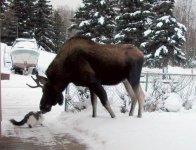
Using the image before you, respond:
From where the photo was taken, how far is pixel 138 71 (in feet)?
31.0

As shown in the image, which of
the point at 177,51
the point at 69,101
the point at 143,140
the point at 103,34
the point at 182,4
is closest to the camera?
the point at 143,140

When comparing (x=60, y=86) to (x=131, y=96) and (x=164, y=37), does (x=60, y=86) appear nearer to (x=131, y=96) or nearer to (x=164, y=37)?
(x=131, y=96)

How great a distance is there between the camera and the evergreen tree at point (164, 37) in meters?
26.2

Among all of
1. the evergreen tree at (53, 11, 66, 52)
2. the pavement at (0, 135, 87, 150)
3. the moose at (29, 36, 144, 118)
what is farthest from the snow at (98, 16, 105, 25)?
the pavement at (0, 135, 87, 150)

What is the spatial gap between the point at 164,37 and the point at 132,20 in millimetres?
2863

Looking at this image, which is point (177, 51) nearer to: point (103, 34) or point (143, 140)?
point (103, 34)

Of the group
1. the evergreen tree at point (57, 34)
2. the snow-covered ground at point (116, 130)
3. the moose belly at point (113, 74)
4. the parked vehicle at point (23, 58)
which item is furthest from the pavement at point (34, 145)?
the evergreen tree at point (57, 34)

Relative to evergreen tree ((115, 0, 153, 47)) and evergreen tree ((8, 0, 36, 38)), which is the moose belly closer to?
evergreen tree ((115, 0, 153, 47))

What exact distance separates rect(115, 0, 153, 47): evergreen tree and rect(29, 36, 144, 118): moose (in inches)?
716

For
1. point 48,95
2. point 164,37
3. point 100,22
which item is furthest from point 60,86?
point 100,22

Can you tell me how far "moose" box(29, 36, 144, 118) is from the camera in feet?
30.6

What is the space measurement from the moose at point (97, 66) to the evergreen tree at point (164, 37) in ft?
55.3

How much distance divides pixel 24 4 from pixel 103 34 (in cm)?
1500

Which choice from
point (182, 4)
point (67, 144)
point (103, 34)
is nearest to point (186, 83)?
point (67, 144)
